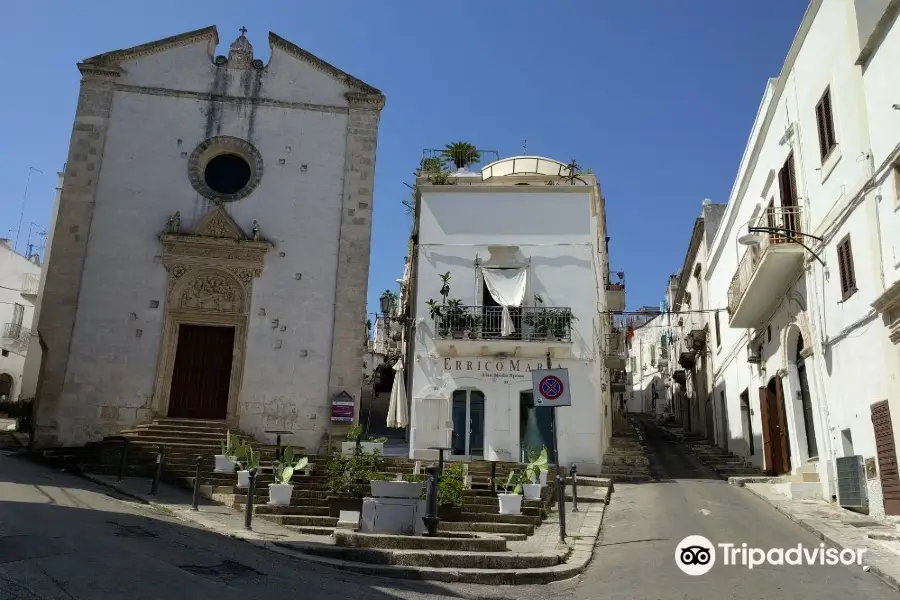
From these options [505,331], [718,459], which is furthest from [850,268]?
[718,459]

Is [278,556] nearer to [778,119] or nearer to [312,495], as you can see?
[312,495]

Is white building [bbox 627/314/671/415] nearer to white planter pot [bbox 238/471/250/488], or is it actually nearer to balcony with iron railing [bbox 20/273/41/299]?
balcony with iron railing [bbox 20/273/41/299]

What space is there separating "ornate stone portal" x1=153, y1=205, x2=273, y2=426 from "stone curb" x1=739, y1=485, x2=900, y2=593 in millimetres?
12832

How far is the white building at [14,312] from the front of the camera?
34.4m

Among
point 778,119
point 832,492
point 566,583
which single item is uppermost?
point 778,119

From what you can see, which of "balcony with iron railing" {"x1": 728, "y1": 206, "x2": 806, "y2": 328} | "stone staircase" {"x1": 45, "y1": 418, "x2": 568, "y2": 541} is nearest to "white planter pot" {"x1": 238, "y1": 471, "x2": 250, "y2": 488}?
"stone staircase" {"x1": 45, "y1": 418, "x2": 568, "y2": 541}

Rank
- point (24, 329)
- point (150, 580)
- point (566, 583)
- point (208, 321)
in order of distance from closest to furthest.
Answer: point (150, 580)
point (566, 583)
point (208, 321)
point (24, 329)

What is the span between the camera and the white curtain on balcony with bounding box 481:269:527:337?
61.1 ft

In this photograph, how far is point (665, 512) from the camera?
1245 cm

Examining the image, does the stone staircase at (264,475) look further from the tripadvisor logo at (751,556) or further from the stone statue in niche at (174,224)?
the stone statue in niche at (174,224)

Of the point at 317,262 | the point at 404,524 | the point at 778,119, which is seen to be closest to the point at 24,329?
the point at 317,262

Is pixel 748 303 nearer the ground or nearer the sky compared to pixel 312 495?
nearer the sky

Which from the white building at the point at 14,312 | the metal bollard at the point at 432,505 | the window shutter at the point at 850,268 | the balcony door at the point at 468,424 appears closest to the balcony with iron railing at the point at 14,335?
the white building at the point at 14,312

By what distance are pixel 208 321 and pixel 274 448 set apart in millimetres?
4002
